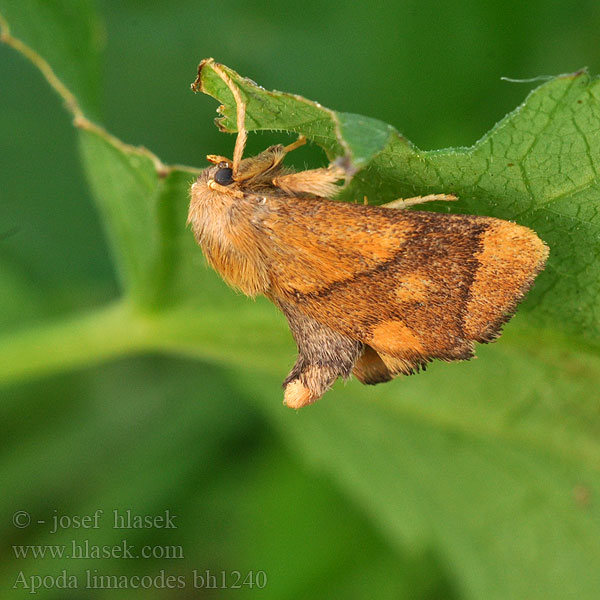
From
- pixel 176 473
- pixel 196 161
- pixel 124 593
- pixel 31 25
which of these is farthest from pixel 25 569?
pixel 31 25

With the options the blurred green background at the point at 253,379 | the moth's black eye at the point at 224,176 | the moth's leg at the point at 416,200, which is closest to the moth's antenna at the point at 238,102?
the moth's black eye at the point at 224,176

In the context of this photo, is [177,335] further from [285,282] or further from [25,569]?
[25,569]

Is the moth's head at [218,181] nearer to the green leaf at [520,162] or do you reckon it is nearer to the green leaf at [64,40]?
the green leaf at [520,162]

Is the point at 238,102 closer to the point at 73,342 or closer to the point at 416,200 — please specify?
the point at 416,200

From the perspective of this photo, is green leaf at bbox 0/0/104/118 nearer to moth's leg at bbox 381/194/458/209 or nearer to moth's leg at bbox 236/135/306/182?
moth's leg at bbox 236/135/306/182

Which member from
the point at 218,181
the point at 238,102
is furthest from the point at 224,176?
the point at 238,102

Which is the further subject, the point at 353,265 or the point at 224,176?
the point at 224,176

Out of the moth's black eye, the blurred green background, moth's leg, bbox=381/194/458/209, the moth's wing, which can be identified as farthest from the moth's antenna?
the blurred green background
